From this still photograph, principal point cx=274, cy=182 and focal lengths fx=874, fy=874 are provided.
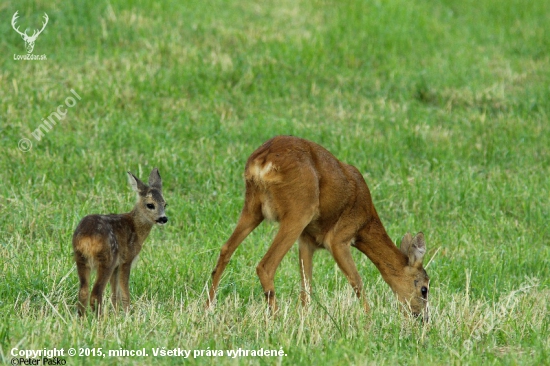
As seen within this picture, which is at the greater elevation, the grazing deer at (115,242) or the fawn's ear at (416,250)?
the grazing deer at (115,242)

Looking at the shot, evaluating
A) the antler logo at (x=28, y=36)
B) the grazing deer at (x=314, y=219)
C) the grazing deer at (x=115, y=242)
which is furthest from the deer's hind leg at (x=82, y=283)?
the antler logo at (x=28, y=36)

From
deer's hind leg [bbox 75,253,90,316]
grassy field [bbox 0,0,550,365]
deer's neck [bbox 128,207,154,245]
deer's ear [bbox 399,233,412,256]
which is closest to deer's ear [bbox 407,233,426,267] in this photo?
deer's ear [bbox 399,233,412,256]

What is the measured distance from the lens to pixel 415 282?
26.3 feet

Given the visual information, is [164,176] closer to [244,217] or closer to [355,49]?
[244,217]

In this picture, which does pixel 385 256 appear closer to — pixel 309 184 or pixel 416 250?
pixel 416 250

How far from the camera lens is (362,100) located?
14281mm

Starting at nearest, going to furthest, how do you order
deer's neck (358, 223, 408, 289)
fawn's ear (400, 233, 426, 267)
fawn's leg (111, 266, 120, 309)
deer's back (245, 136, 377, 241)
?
fawn's leg (111, 266, 120, 309)
deer's back (245, 136, 377, 241)
fawn's ear (400, 233, 426, 267)
deer's neck (358, 223, 408, 289)

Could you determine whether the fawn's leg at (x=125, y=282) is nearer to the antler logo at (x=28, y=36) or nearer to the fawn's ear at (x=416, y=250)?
the fawn's ear at (x=416, y=250)

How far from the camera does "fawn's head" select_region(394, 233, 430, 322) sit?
312 inches

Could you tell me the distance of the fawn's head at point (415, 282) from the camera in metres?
7.92

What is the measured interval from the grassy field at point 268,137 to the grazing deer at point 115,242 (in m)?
0.22

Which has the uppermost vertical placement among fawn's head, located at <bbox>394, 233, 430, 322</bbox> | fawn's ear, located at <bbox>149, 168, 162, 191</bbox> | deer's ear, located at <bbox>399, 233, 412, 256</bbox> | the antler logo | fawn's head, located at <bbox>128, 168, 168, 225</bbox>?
the antler logo

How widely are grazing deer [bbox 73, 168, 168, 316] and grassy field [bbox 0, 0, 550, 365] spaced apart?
0.73ft

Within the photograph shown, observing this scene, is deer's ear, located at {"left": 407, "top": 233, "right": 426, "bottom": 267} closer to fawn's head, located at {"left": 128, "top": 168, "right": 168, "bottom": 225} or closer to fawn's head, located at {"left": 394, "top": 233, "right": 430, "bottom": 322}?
fawn's head, located at {"left": 394, "top": 233, "right": 430, "bottom": 322}
